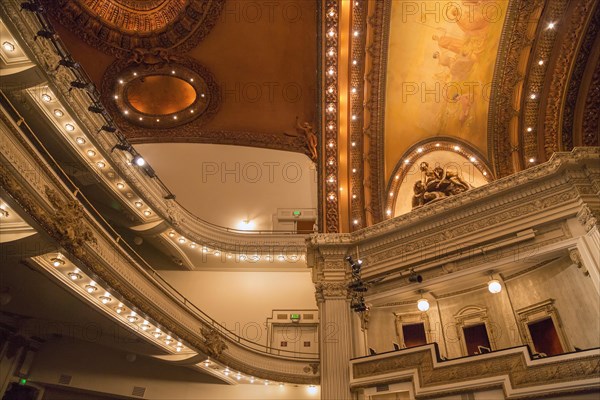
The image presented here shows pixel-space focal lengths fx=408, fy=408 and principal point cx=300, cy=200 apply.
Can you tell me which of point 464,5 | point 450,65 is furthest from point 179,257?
point 464,5

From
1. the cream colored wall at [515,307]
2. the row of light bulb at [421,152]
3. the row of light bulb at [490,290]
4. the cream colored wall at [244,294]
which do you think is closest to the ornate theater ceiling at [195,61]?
the cream colored wall at [244,294]

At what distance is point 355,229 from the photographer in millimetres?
10195

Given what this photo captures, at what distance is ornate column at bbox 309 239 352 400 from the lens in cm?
787

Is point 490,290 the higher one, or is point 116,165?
point 116,165

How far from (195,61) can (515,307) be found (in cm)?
1311

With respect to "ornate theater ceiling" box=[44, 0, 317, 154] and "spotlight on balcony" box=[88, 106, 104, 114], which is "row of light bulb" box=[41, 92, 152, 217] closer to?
"spotlight on balcony" box=[88, 106, 104, 114]

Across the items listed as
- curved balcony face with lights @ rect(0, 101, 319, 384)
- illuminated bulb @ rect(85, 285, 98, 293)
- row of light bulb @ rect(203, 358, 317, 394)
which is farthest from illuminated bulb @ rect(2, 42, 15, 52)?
row of light bulb @ rect(203, 358, 317, 394)

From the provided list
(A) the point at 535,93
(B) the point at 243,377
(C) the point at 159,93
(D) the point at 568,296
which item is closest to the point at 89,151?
(C) the point at 159,93

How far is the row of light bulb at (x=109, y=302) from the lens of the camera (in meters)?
7.11

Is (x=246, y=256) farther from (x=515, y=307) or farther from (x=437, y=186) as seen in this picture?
(x=515, y=307)

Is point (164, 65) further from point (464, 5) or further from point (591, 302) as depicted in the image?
point (591, 302)

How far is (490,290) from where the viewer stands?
7.27 metres

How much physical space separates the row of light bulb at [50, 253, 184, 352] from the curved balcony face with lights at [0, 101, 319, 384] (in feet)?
0.06

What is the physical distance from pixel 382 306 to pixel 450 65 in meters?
5.92
